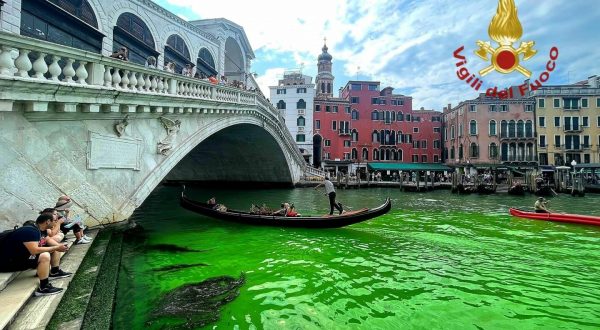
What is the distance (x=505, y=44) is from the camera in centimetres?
907

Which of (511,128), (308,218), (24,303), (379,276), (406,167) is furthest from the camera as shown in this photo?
(406,167)

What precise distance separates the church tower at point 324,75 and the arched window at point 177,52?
27592 mm

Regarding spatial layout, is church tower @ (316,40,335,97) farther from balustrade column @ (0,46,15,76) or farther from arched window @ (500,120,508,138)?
balustrade column @ (0,46,15,76)

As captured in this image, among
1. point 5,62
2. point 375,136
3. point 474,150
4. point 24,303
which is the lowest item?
point 24,303

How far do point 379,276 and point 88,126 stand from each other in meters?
5.96

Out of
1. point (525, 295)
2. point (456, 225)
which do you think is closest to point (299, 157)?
point (456, 225)

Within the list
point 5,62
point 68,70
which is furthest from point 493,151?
point 5,62

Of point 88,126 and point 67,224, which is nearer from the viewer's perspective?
point 67,224

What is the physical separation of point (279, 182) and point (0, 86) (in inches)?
854

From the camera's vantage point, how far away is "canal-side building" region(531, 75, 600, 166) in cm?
3108

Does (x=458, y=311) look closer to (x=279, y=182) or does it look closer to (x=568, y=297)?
(x=568, y=297)

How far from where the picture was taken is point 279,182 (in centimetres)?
2591

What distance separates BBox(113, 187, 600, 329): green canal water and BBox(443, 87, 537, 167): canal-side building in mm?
26016

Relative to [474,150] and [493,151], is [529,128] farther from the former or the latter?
[474,150]
